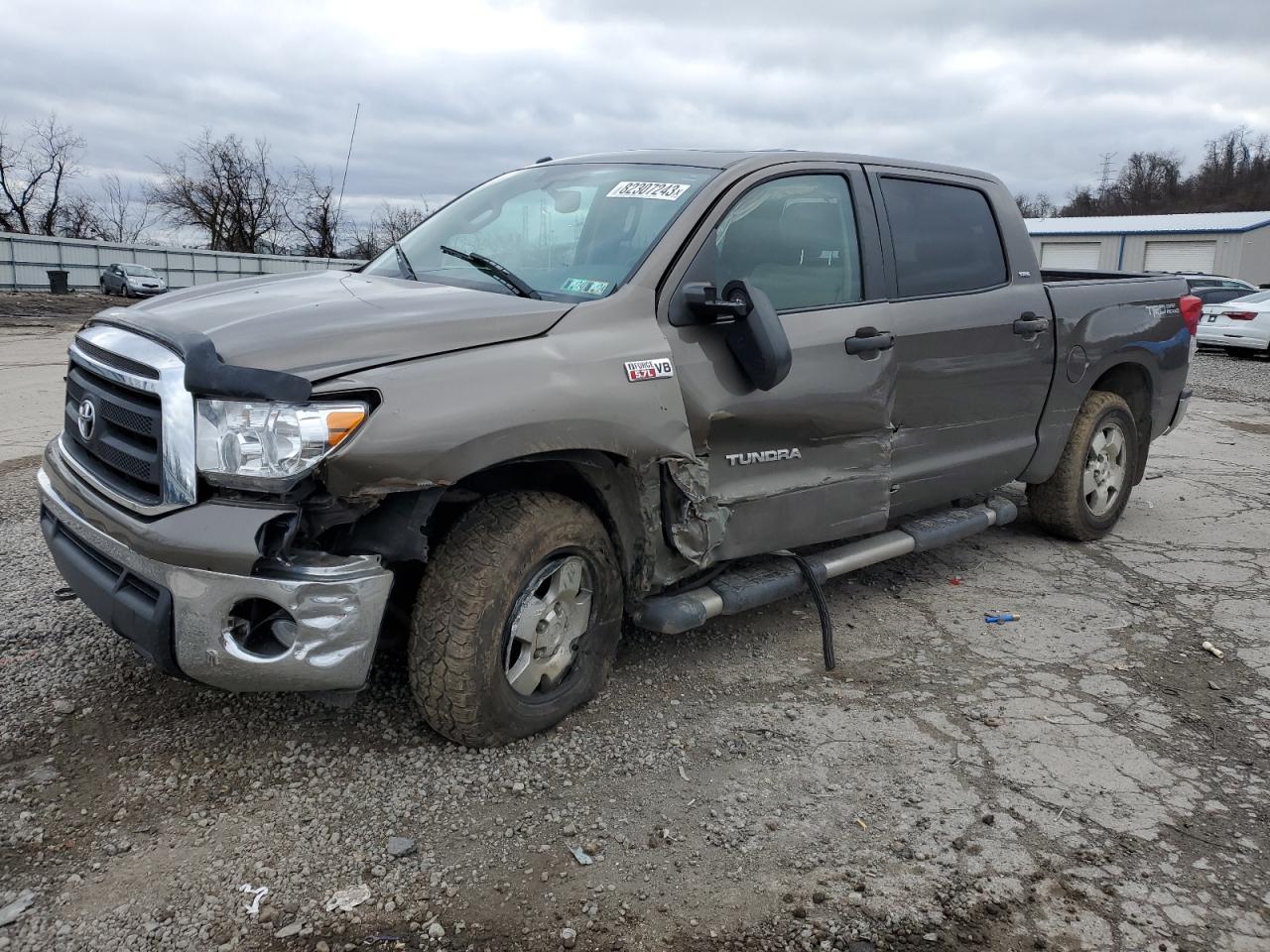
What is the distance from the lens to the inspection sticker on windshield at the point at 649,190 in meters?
3.69

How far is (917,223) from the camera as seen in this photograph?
4.48m

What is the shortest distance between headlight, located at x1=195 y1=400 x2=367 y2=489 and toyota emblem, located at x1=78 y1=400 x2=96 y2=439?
68cm

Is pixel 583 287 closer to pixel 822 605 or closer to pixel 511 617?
pixel 511 617

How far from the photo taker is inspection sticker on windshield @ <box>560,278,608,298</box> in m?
3.40

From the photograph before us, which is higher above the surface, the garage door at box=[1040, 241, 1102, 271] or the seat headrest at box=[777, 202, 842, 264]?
the garage door at box=[1040, 241, 1102, 271]

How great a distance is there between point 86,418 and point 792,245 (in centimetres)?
253

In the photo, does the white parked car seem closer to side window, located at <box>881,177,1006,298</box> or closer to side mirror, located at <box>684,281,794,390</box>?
side window, located at <box>881,177,1006,298</box>

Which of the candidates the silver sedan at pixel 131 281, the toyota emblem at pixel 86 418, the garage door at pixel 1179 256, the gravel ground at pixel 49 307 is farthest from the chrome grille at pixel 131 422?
the garage door at pixel 1179 256

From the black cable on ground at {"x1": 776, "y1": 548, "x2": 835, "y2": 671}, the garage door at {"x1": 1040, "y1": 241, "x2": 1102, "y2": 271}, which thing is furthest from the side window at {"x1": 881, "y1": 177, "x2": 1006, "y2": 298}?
the garage door at {"x1": 1040, "y1": 241, "x2": 1102, "y2": 271}

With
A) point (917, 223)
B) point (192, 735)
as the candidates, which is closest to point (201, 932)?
point (192, 735)

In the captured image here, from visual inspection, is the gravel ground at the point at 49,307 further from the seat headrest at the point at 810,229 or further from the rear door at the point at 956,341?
the seat headrest at the point at 810,229

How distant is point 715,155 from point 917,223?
108cm

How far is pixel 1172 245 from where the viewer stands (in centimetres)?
4491

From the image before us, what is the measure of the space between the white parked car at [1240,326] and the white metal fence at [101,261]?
78.9 ft
